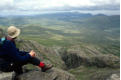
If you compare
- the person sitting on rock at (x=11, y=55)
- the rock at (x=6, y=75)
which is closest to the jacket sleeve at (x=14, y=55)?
the person sitting on rock at (x=11, y=55)

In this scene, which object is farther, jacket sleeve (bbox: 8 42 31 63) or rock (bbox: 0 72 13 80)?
rock (bbox: 0 72 13 80)

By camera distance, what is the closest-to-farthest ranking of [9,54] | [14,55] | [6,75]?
[9,54] → [14,55] → [6,75]

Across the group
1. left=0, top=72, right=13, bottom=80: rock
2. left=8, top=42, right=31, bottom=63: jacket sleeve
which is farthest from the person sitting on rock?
left=0, top=72, right=13, bottom=80: rock

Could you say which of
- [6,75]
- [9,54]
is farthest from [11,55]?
[6,75]

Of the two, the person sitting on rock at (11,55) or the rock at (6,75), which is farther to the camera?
the rock at (6,75)

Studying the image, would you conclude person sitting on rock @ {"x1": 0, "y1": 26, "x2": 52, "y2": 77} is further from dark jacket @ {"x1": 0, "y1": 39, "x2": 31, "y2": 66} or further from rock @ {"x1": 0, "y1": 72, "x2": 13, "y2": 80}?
rock @ {"x1": 0, "y1": 72, "x2": 13, "y2": 80}

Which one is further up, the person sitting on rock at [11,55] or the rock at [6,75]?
the person sitting on rock at [11,55]

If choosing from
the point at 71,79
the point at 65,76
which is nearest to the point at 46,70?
the point at 65,76

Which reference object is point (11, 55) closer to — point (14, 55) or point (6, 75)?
point (14, 55)

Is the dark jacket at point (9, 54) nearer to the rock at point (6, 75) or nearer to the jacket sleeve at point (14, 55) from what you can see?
the jacket sleeve at point (14, 55)
